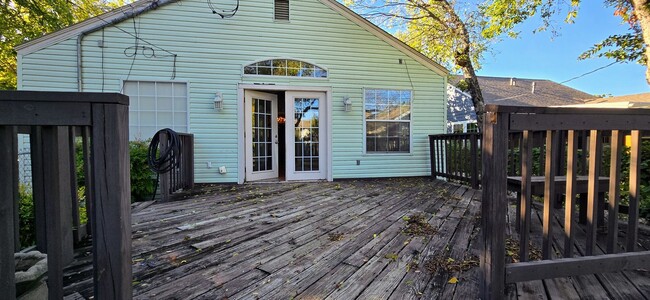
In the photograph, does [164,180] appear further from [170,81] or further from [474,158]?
[474,158]

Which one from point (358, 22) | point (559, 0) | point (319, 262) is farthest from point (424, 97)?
point (319, 262)

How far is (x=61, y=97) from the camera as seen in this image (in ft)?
3.55

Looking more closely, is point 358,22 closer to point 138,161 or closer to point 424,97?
point 424,97

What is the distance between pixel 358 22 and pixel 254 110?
114 inches

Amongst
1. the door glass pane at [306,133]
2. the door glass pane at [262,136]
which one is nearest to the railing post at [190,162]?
the door glass pane at [262,136]

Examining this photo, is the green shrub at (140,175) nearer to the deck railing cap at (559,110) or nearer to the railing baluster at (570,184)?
the deck railing cap at (559,110)

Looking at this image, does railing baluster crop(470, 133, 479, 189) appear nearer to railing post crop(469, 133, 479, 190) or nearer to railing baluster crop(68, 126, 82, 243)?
railing post crop(469, 133, 479, 190)

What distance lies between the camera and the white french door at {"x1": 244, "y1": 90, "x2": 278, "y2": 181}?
5.86 m

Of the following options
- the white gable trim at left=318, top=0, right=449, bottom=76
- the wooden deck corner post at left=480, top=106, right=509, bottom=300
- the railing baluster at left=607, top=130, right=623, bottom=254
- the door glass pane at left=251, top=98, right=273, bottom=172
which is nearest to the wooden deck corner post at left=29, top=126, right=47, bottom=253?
the wooden deck corner post at left=480, top=106, right=509, bottom=300

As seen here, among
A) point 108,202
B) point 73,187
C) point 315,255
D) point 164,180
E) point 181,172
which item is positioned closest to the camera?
point 108,202

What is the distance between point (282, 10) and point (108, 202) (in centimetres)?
571

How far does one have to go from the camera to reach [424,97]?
650 cm

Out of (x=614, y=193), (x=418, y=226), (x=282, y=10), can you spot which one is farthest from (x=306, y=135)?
(x=614, y=193)

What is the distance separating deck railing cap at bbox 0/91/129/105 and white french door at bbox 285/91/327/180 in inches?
189
